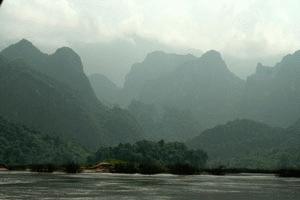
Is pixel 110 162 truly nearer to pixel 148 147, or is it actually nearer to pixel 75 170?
pixel 75 170

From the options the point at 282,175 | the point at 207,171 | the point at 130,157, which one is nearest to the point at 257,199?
the point at 282,175

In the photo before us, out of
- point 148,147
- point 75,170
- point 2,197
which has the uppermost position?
point 148,147

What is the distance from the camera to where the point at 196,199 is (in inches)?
2149

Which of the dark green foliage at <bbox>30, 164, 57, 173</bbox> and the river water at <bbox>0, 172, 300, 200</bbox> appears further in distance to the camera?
the dark green foliage at <bbox>30, 164, 57, 173</bbox>

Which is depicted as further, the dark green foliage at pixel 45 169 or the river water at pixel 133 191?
the dark green foliage at pixel 45 169

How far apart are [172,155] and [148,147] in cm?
1036

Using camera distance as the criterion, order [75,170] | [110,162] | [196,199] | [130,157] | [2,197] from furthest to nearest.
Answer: [130,157] < [110,162] < [75,170] < [196,199] < [2,197]

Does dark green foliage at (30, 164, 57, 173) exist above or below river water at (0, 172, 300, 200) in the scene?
above

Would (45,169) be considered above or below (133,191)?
above

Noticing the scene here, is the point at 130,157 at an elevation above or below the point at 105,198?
above

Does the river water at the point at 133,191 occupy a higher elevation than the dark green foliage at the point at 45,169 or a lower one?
lower

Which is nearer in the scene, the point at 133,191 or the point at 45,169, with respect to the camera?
the point at 133,191

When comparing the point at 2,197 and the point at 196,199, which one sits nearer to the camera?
the point at 2,197

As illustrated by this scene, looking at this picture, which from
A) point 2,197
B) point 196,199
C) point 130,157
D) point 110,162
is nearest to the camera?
point 2,197
